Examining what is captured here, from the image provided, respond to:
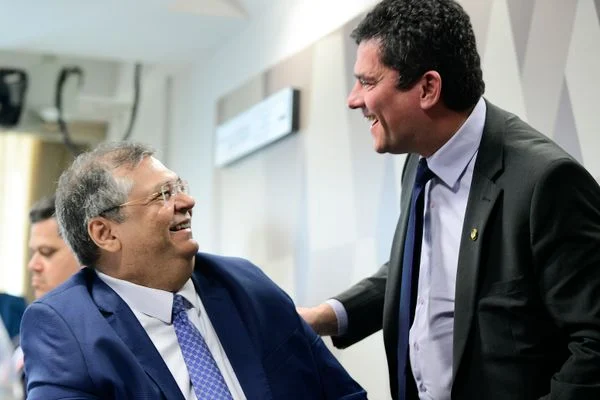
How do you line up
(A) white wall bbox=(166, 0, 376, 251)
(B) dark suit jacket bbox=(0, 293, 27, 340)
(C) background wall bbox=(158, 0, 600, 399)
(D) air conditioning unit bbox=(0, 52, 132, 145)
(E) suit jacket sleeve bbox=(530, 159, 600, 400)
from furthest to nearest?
1. (D) air conditioning unit bbox=(0, 52, 132, 145)
2. (B) dark suit jacket bbox=(0, 293, 27, 340)
3. (A) white wall bbox=(166, 0, 376, 251)
4. (C) background wall bbox=(158, 0, 600, 399)
5. (E) suit jacket sleeve bbox=(530, 159, 600, 400)

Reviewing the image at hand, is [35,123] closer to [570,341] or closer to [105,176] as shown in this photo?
[105,176]

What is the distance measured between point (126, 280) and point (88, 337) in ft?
0.70

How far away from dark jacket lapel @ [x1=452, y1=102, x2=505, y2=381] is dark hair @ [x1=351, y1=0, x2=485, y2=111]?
113 millimetres

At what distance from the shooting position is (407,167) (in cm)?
216

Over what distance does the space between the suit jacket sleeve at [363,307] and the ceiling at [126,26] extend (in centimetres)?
160

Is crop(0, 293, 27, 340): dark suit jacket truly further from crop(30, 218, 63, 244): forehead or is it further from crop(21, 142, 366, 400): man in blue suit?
crop(21, 142, 366, 400): man in blue suit

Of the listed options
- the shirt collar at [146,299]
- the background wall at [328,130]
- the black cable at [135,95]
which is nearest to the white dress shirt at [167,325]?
the shirt collar at [146,299]

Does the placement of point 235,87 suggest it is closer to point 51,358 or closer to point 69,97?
point 69,97

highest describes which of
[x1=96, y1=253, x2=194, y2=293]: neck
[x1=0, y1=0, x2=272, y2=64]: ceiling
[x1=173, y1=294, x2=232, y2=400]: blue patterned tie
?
[x1=0, y1=0, x2=272, y2=64]: ceiling

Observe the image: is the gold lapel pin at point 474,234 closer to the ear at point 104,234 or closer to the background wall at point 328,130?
the background wall at point 328,130

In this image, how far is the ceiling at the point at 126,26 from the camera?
3574 millimetres

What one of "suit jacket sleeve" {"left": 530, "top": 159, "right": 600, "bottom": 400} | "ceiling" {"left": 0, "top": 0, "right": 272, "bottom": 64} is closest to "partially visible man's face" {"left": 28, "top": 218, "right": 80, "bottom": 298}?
"ceiling" {"left": 0, "top": 0, "right": 272, "bottom": 64}

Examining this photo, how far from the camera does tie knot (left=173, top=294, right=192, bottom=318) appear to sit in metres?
1.96

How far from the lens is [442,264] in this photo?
6.05ft
